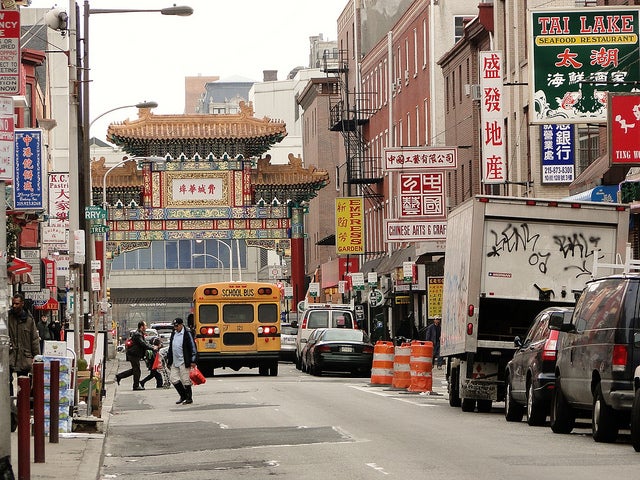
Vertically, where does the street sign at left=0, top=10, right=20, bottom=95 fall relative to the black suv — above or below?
above

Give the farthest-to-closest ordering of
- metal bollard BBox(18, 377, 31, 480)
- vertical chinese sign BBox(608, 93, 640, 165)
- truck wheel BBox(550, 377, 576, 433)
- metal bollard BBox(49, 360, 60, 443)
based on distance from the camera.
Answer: vertical chinese sign BBox(608, 93, 640, 165)
truck wheel BBox(550, 377, 576, 433)
metal bollard BBox(49, 360, 60, 443)
metal bollard BBox(18, 377, 31, 480)

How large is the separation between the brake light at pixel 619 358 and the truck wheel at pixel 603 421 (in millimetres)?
572

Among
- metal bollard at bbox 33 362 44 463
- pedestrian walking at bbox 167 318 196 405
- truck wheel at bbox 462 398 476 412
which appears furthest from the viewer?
pedestrian walking at bbox 167 318 196 405

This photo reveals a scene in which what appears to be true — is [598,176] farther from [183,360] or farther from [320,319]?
[320,319]

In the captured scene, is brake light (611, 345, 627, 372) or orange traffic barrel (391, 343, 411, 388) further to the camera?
orange traffic barrel (391, 343, 411, 388)

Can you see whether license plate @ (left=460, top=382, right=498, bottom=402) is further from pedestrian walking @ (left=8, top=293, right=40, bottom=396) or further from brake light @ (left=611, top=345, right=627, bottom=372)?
brake light @ (left=611, top=345, right=627, bottom=372)

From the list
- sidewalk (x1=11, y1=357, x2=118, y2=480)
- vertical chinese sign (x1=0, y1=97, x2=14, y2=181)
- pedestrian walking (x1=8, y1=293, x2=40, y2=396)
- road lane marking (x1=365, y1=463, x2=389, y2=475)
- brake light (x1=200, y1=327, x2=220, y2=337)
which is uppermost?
vertical chinese sign (x1=0, y1=97, x2=14, y2=181)

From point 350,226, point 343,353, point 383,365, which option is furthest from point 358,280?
point 383,365

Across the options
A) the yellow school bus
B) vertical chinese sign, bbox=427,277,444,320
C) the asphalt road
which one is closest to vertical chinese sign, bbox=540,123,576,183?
the yellow school bus

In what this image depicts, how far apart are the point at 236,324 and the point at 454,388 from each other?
59.9ft

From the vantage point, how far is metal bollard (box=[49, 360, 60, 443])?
1911 cm

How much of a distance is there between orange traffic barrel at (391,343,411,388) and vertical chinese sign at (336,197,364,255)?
3114 cm

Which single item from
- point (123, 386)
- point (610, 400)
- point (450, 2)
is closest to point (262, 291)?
point (123, 386)

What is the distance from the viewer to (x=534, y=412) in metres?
21.9
